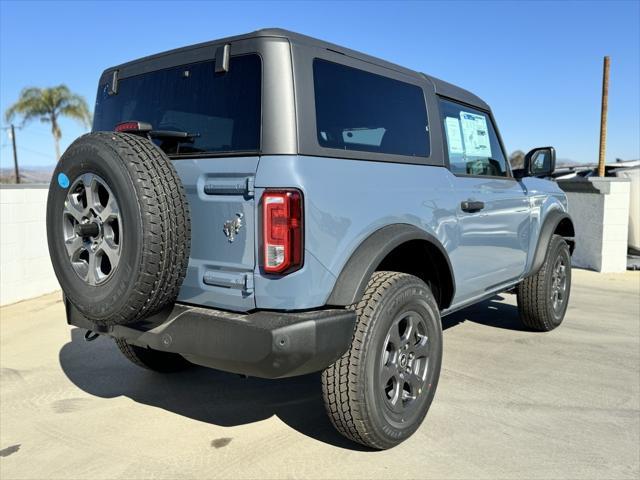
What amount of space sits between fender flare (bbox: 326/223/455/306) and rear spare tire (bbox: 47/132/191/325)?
0.70 meters

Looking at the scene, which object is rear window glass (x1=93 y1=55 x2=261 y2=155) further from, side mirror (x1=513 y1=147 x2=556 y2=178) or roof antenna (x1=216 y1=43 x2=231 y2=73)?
side mirror (x1=513 y1=147 x2=556 y2=178)

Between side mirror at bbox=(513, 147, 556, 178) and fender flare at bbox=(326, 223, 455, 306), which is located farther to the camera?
side mirror at bbox=(513, 147, 556, 178)

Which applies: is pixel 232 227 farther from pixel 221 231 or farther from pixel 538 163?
pixel 538 163

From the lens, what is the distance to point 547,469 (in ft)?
8.77

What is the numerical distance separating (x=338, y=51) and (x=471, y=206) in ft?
4.58

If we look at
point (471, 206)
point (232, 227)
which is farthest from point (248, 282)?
point (471, 206)

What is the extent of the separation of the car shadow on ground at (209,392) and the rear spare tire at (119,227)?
1139 millimetres

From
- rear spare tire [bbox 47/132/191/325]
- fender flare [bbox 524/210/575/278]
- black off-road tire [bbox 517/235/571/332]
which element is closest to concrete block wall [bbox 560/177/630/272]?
black off-road tire [bbox 517/235/571/332]

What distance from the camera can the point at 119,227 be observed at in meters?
2.37

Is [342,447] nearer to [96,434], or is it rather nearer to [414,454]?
[414,454]

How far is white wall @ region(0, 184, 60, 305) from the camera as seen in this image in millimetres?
6250

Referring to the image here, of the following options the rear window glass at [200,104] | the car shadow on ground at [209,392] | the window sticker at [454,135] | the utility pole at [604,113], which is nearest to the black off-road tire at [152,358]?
the car shadow on ground at [209,392]

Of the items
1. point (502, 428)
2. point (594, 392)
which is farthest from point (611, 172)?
point (502, 428)

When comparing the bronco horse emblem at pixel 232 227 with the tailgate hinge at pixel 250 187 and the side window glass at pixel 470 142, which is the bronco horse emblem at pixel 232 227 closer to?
the tailgate hinge at pixel 250 187
